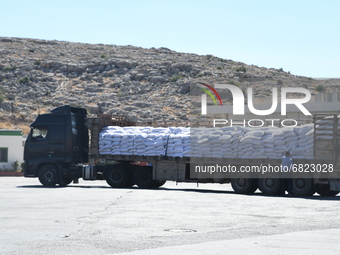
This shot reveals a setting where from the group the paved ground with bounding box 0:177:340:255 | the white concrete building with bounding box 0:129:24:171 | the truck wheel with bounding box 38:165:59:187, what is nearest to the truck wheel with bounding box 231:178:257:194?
the paved ground with bounding box 0:177:340:255

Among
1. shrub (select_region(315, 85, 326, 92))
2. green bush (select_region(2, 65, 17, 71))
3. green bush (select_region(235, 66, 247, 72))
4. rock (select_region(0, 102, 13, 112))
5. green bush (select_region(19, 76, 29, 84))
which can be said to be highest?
Result: green bush (select_region(235, 66, 247, 72))

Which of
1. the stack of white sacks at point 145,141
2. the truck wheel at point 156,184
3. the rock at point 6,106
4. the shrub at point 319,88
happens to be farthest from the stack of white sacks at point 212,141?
the shrub at point 319,88

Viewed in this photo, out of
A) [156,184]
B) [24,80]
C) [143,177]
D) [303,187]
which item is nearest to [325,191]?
[303,187]

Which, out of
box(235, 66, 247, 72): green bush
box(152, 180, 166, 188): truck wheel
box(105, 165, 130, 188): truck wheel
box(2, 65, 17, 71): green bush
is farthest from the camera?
box(235, 66, 247, 72): green bush

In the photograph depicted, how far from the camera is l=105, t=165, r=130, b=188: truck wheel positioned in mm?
28141

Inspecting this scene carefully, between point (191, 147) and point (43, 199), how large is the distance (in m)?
7.11

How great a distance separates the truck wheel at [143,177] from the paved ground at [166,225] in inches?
230

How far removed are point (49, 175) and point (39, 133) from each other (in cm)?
192

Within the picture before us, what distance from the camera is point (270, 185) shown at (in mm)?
23797

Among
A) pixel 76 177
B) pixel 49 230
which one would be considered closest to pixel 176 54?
pixel 76 177

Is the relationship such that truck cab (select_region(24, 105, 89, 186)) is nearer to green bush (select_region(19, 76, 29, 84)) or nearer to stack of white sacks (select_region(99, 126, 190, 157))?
stack of white sacks (select_region(99, 126, 190, 157))

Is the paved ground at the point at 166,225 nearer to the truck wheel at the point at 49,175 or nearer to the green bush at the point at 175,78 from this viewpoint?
the truck wheel at the point at 49,175

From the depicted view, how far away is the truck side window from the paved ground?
704 centimetres

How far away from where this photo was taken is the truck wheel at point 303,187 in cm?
2288
